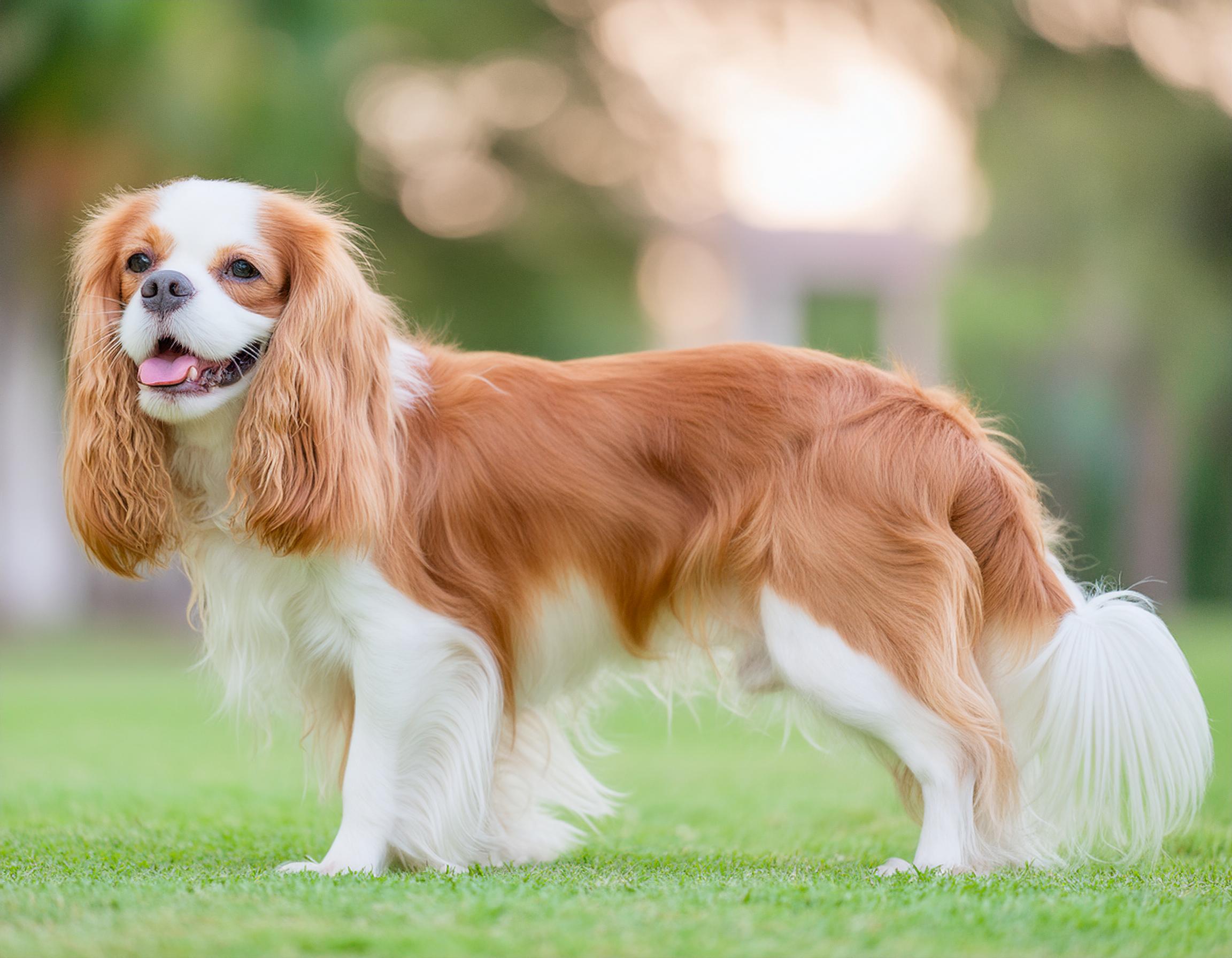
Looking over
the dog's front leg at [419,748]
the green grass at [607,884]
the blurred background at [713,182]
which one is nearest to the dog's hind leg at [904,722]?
the green grass at [607,884]

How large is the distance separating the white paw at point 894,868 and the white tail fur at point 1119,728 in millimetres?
448

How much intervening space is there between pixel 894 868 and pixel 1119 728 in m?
0.69

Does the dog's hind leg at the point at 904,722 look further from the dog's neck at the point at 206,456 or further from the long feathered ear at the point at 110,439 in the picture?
the long feathered ear at the point at 110,439

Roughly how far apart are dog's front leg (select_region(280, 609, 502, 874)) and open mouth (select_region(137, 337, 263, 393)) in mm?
781

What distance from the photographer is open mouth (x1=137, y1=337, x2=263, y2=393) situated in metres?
3.58

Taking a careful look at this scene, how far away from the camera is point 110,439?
12.4 ft

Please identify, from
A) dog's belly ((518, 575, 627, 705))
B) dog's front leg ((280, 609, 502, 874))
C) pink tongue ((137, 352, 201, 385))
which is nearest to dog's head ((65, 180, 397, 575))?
pink tongue ((137, 352, 201, 385))

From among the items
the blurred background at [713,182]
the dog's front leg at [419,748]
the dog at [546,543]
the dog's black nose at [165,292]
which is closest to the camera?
the dog's black nose at [165,292]

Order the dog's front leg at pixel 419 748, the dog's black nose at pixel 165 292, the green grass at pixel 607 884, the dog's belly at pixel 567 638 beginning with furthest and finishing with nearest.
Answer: the dog's belly at pixel 567 638, the dog's front leg at pixel 419 748, the dog's black nose at pixel 165 292, the green grass at pixel 607 884

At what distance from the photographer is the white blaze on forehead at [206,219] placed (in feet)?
12.0

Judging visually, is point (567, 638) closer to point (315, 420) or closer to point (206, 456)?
point (315, 420)

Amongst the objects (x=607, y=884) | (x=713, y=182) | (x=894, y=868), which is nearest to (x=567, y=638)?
(x=607, y=884)

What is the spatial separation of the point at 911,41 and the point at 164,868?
16933mm

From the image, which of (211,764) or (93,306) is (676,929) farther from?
(211,764)
